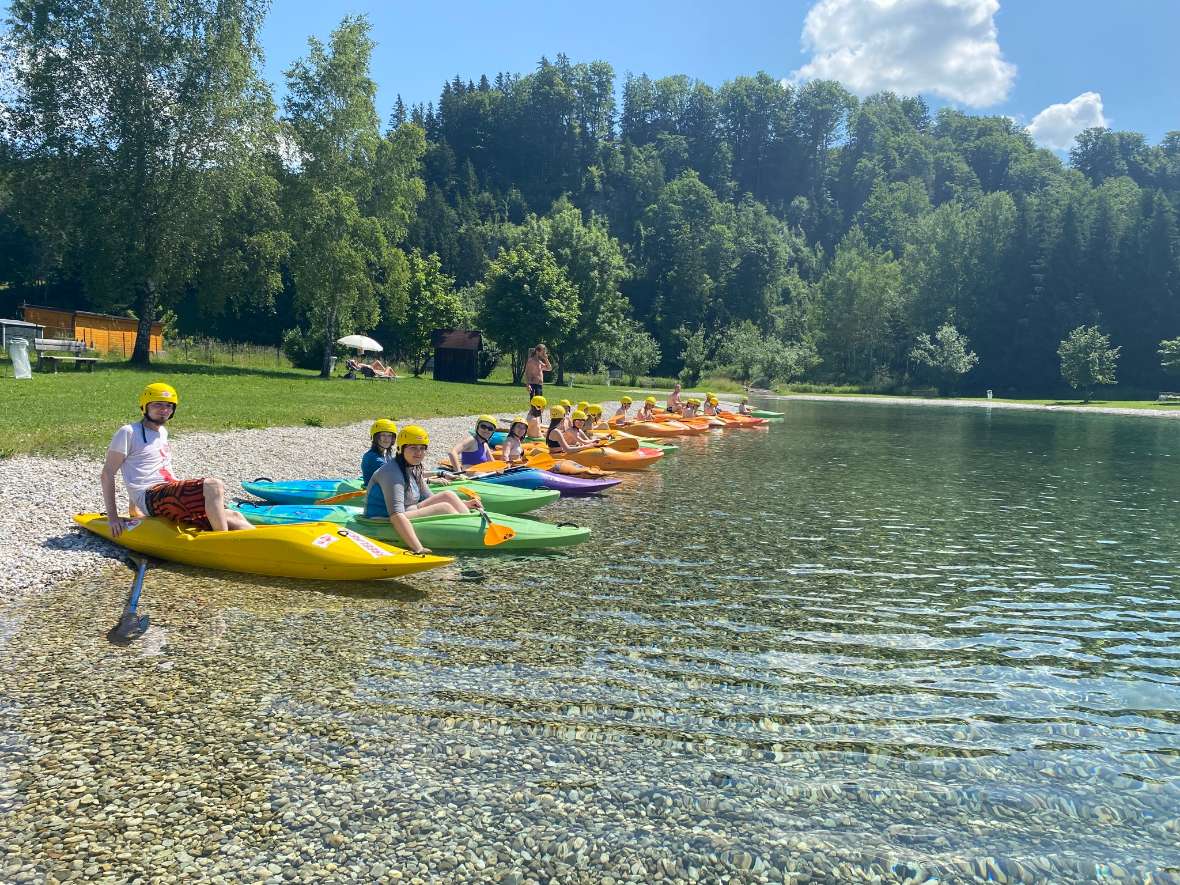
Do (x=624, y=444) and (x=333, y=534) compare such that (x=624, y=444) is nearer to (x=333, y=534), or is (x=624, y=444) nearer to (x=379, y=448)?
(x=379, y=448)

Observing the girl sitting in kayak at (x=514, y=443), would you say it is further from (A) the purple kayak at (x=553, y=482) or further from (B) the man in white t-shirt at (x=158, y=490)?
(B) the man in white t-shirt at (x=158, y=490)

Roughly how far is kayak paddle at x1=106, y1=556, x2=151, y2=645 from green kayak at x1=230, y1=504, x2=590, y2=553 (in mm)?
2156

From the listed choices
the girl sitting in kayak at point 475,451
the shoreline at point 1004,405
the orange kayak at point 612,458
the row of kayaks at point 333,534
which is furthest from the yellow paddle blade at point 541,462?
the shoreline at point 1004,405

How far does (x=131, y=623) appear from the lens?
713cm

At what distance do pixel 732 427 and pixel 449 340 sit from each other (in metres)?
28.4

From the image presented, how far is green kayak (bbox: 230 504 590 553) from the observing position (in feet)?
32.2

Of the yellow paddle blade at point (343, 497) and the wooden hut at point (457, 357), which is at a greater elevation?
the wooden hut at point (457, 357)

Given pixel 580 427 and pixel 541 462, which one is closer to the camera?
pixel 541 462

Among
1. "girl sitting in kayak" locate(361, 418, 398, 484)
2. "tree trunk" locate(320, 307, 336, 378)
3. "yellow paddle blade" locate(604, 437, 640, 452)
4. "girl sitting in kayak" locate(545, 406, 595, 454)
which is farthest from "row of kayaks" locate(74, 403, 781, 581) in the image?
"tree trunk" locate(320, 307, 336, 378)

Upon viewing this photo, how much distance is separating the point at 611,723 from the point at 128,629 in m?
4.27

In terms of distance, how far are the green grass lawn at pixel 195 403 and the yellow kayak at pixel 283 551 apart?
17.9 ft

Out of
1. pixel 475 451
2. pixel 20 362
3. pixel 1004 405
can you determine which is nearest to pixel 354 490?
pixel 475 451

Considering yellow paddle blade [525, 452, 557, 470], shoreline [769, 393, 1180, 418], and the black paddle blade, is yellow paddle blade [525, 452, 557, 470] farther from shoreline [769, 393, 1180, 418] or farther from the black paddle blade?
shoreline [769, 393, 1180, 418]

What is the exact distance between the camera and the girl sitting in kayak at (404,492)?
30.6ft
